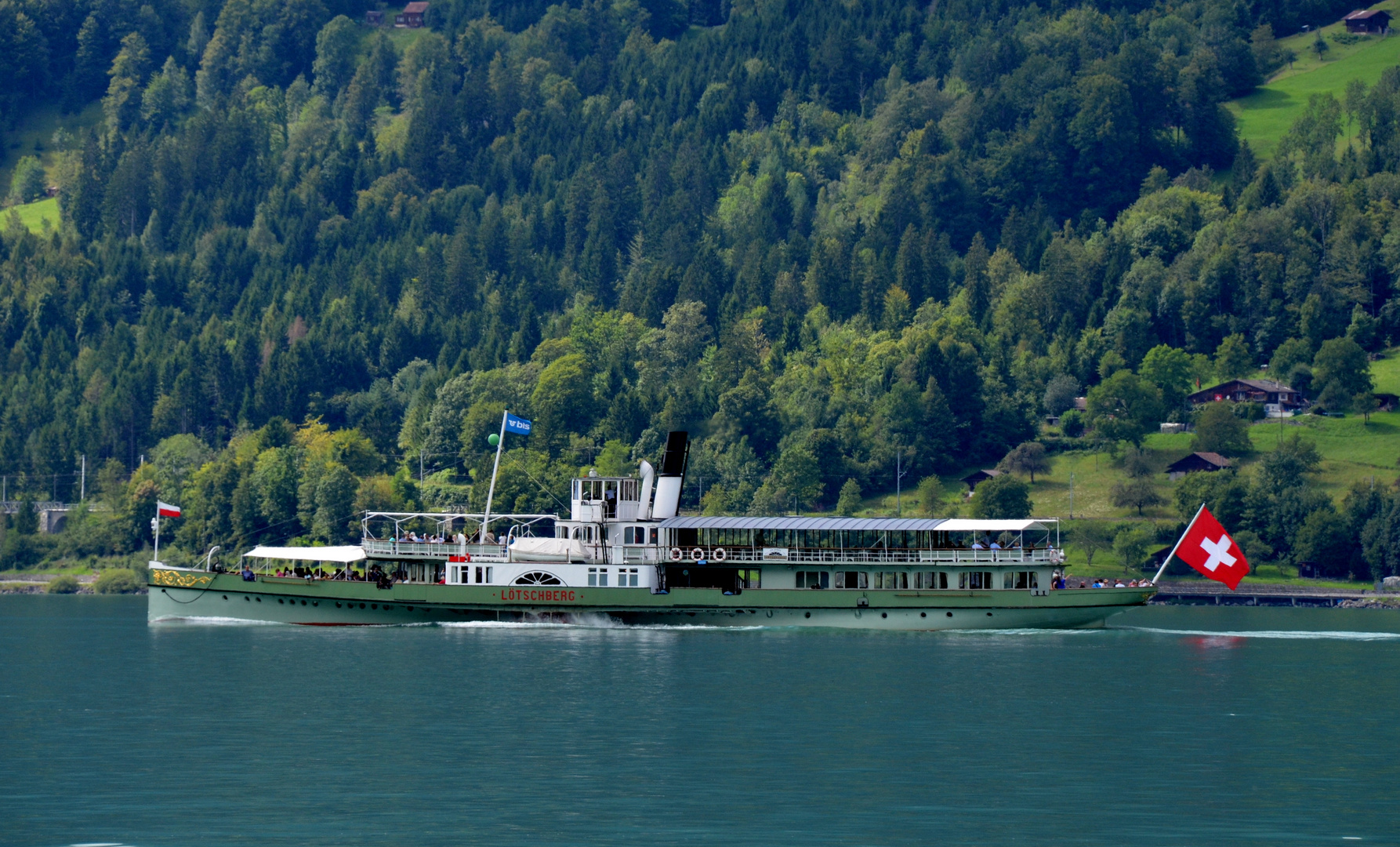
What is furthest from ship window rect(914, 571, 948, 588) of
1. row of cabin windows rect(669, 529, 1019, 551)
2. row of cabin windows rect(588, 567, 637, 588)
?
row of cabin windows rect(588, 567, 637, 588)

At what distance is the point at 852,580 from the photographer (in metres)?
108

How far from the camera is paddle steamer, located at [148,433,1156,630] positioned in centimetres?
10600

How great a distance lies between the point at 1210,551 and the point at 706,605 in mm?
26544

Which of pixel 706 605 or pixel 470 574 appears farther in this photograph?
pixel 470 574

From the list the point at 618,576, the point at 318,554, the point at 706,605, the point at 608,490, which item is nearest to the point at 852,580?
the point at 706,605

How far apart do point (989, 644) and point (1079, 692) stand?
73.2 ft

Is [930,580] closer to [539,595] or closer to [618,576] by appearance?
[618,576]

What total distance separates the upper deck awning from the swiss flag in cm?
751

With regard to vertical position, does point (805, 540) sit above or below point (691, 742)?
above

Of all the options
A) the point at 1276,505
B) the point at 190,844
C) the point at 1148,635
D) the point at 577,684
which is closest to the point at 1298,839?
the point at 190,844

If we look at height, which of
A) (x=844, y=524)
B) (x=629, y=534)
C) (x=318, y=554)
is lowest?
(x=318, y=554)

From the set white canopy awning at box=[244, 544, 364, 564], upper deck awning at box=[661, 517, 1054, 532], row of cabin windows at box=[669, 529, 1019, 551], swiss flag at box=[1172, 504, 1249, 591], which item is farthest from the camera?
white canopy awning at box=[244, 544, 364, 564]

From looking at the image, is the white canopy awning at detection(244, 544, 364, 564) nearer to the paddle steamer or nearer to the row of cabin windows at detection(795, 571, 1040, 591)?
the paddle steamer

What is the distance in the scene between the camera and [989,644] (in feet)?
325
